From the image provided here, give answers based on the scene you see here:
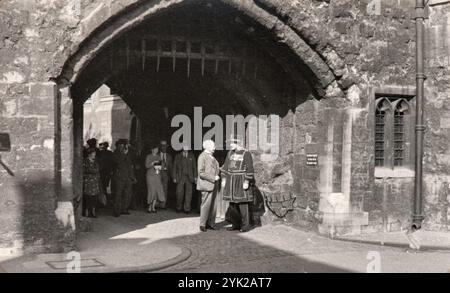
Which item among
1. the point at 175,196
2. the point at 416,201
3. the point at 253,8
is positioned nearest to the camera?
the point at 253,8

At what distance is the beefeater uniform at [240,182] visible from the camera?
985 centimetres

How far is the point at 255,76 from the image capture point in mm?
10539

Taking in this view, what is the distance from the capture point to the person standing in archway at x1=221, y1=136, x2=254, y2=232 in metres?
9.84

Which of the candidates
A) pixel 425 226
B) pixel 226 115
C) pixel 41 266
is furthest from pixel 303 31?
pixel 41 266

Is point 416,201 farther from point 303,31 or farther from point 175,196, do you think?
point 175,196

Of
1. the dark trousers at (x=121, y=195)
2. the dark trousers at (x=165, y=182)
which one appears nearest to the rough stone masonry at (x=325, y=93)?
the dark trousers at (x=121, y=195)

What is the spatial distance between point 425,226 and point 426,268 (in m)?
2.87

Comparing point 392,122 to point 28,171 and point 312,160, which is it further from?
point 28,171

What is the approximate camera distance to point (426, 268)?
23.7 feet

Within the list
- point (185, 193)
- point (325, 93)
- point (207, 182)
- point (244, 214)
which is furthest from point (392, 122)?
point (185, 193)

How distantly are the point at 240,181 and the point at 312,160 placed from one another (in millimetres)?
1235

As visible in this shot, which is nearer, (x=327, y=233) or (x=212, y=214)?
(x=327, y=233)

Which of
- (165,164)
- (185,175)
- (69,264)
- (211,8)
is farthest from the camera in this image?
(165,164)

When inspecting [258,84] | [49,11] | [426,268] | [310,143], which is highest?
[49,11]
